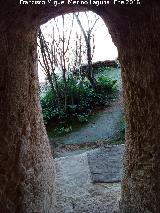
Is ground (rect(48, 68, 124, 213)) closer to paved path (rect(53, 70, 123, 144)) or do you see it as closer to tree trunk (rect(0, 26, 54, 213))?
tree trunk (rect(0, 26, 54, 213))

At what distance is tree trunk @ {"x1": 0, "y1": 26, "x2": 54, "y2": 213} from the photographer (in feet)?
6.56

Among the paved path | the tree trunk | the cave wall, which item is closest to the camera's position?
the cave wall

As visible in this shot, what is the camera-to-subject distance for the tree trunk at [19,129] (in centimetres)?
200

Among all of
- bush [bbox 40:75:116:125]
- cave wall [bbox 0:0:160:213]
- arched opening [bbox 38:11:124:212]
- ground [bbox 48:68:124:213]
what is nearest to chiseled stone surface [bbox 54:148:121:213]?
ground [bbox 48:68:124:213]

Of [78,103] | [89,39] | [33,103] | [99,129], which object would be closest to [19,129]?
[33,103]

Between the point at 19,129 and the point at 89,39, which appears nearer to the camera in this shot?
the point at 19,129

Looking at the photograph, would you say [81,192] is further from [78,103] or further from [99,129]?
[78,103]

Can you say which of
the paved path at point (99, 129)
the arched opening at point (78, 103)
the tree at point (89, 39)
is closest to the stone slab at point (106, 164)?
the arched opening at point (78, 103)

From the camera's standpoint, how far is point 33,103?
2729mm

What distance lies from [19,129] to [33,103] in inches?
20.6

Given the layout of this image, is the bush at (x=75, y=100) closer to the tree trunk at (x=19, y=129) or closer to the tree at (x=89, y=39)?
the tree at (x=89, y=39)

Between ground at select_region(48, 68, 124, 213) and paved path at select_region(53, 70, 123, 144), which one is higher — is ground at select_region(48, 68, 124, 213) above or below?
above

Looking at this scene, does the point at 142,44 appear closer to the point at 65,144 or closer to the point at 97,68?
the point at 65,144

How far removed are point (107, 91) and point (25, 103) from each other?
6.01m
